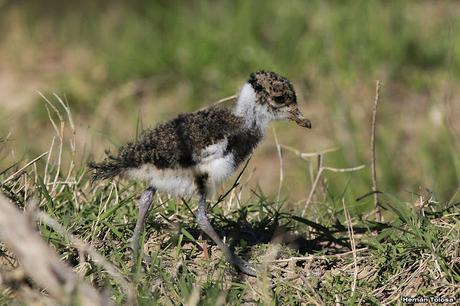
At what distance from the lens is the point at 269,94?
426cm

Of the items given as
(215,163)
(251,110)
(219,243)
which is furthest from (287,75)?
(219,243)

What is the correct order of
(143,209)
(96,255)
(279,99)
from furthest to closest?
(279,99)
(143,209)
(96,255)

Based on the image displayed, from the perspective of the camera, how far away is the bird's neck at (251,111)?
4195mm

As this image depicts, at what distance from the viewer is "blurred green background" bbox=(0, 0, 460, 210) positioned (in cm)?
746

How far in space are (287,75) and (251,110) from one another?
12.3ft

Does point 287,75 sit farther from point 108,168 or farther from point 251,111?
point 108,168

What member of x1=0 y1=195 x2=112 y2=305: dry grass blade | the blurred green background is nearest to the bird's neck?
x1=0 y1=195 x2=112 y2=305: dry grass blade

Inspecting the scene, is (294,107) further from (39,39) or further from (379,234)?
(39,39)

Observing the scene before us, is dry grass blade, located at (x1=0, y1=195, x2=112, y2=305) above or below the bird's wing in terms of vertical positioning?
below

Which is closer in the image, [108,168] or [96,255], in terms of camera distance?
[96,255]

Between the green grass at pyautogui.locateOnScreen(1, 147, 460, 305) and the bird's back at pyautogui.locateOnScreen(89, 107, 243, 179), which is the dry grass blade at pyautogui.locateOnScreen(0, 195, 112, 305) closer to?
the green grass at pyautogui.locateOnScreen(1, 147, 460, 305)

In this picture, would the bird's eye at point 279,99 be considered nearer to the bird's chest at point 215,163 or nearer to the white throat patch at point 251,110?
the white throat patch at point 251,110

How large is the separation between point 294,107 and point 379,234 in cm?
73

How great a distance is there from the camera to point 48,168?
15.8 feet
